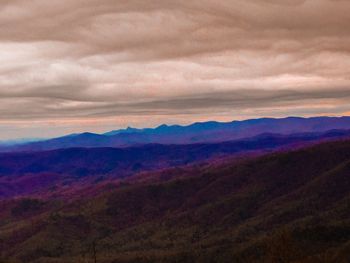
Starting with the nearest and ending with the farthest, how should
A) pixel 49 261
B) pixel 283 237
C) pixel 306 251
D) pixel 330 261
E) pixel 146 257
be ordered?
pixel 330 261, pixel 306 251, pixel 283 237, pixel 146 257, pixel 49 261

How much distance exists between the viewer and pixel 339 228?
547 ft

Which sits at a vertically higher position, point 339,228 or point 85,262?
point 339,228

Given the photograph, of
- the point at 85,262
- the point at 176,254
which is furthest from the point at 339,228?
the point at 85,262

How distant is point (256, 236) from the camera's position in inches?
7667

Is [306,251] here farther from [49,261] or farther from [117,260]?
[49,261]

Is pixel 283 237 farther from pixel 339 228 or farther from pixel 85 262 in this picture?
pixel 85 262

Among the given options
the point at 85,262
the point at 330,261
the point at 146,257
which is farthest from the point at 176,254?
the point at 330,261

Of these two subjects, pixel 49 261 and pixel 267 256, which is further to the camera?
pixel 49 261

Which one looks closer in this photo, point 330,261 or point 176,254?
point 330,261

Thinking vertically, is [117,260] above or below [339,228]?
below

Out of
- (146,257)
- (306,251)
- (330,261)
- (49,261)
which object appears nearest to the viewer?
(330,261)

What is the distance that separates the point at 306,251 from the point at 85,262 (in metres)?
88.7

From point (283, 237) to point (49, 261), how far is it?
99271mm

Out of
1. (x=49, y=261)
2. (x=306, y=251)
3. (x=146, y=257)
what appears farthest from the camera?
(x=49, y=261)
